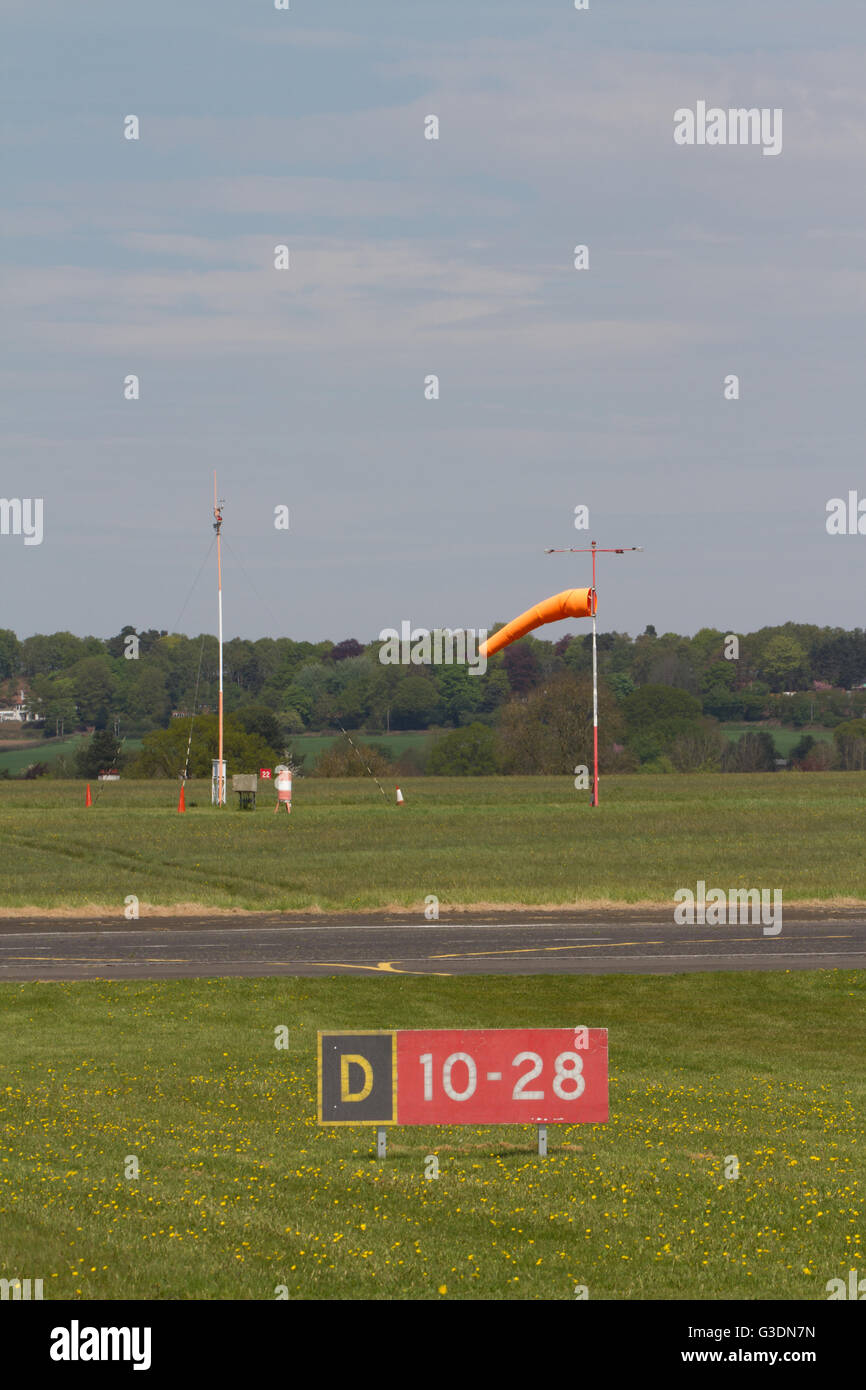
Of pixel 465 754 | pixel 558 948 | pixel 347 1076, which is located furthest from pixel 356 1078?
pixel 465 754

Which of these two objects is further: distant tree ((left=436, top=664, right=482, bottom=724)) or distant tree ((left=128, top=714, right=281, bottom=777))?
distant tree ((left=436, top=664, right=482, bottom=724))

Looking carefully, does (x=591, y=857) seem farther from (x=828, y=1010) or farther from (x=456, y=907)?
(x=828, y=1010)

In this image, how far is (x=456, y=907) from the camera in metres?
45.6

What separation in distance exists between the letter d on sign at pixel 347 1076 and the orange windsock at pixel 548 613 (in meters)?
61.2

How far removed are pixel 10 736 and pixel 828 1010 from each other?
177 metres

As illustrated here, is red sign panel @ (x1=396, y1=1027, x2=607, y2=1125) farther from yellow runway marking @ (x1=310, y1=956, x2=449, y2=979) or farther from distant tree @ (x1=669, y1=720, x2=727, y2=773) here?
distant tree @ (x1=669, y1=720, x2=727, y2=773)

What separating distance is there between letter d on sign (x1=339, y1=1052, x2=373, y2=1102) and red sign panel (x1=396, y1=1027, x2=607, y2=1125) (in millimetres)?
556

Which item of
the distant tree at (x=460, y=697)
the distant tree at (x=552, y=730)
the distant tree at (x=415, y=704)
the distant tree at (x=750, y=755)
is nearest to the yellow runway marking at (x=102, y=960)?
the distant tree at (x=552, y=730)

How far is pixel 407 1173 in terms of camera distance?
616 inches

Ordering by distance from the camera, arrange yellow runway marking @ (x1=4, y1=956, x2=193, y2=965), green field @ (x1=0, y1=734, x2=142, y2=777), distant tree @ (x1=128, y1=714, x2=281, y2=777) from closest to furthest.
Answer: yellow runway marking @ (x1=4, y1=956, x2=193, y2=965) → distant tree @ (x1=128, y1=714, x2=281, y2=777) → green field @ (x1=0, y1=734, x2=142, y2=777)

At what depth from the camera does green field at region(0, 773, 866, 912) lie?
48.3m

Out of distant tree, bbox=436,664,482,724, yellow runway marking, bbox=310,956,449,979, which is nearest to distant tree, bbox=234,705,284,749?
distant tree, bbox=436,664,482,724

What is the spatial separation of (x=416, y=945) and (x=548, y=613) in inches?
1980
